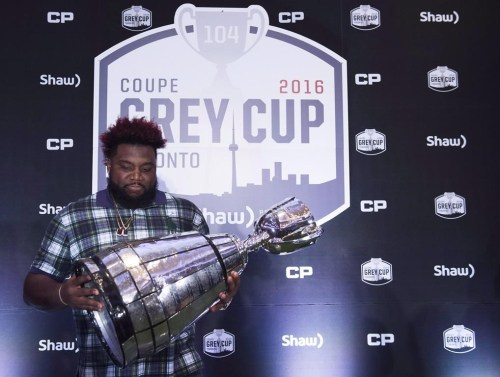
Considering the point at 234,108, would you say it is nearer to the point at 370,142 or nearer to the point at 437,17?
the point at 370,142

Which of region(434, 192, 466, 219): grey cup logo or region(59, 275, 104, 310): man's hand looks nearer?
region(59, 275, 104, 310): man's hand

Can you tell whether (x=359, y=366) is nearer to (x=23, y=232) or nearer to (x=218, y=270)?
(x=218, y=270)

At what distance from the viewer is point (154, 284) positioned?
1390mm

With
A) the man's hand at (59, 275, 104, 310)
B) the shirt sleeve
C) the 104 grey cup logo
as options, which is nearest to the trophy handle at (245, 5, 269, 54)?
the 104 grey cup logo

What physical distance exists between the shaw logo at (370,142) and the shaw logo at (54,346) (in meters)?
1.72

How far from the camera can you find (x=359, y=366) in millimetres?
2836

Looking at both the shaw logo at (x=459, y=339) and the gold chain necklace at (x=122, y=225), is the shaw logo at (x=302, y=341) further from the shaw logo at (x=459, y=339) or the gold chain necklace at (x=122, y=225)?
the gold chain necklace at (x=122, y=225)

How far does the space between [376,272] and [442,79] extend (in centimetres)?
108

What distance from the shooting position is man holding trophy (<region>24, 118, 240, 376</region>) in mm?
1811

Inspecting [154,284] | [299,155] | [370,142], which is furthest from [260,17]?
[154,284]

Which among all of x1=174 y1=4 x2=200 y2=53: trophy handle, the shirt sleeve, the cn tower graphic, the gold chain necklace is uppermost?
Answer: x1=174 y1=4 x2=200 y2=53: trophy handle

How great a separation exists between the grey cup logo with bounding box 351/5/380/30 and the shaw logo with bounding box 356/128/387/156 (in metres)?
0.57

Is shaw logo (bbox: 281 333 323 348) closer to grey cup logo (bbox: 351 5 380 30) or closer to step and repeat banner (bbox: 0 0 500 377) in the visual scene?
step and repeat banner (bbox: 0 0 500 377)

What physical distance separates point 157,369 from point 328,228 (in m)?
1.34
